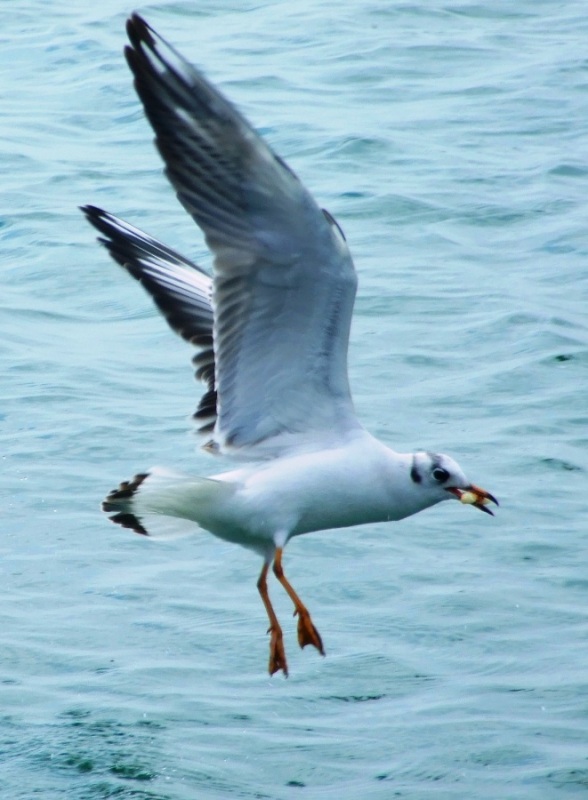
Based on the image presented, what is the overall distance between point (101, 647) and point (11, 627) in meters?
0.47

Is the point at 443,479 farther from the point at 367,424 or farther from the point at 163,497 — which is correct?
the point at 367,424

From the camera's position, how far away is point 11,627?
8102 mm

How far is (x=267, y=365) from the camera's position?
6695 mm

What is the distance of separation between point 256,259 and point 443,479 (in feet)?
4.06

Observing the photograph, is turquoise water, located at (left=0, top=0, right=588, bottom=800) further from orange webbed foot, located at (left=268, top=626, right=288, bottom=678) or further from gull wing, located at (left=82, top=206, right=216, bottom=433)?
gull wing, located at (left=82, top=206, right=216, bottom=433)

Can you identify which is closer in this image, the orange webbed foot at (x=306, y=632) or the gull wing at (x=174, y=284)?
the orange webbed foot at (x=306, y=632)

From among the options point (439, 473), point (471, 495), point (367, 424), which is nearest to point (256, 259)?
point (439, 473)

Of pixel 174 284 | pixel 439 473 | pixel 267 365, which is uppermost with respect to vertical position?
pixel 267 365

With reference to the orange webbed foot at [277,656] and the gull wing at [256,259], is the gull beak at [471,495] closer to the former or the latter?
the gull wing at [256,259]

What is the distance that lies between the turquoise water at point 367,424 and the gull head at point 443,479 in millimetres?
1128

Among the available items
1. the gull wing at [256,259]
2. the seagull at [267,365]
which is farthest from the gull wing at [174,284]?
the gull wing at [256,259]

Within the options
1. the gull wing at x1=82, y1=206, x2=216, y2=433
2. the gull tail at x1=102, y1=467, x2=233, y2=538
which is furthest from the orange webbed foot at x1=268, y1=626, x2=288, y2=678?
the gull wing at x1=82, y1=206, x2=216, y2=433

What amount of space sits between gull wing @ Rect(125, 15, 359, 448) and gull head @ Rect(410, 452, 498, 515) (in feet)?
1.07

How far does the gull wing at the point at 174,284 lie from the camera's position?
770 centimetres
